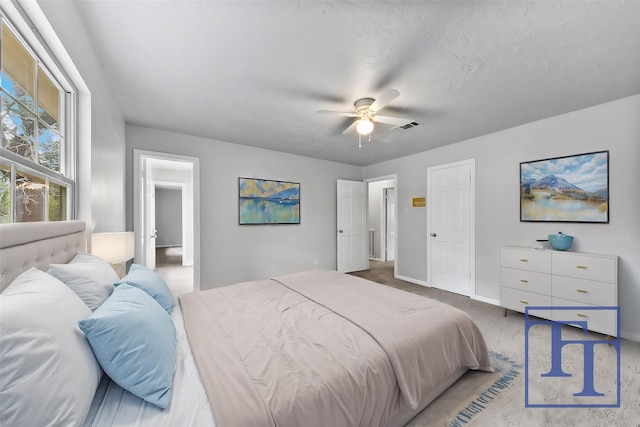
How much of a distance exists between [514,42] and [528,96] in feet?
3.38

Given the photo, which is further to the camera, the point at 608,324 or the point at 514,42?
the point at 608,324

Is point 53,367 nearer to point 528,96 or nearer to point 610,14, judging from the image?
point 610,14

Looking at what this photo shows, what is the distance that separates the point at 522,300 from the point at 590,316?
1.75 ft

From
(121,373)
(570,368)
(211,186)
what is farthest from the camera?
(211,186)

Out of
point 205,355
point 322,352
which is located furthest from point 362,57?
point 205,355

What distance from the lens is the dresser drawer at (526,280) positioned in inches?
106

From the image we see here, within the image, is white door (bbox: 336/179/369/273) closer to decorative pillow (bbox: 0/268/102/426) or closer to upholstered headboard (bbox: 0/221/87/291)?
upholstered headboard (bbox: 0/221/87/291)

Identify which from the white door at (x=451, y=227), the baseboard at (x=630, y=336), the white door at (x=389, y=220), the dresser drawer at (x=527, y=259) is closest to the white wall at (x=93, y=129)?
the dresser drawer at (x=527, y=259)

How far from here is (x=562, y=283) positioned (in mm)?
2574

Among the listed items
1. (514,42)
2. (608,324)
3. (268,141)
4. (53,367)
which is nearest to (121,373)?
(53,367)

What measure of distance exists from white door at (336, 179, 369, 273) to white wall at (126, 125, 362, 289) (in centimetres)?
16

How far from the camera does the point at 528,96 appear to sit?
240 centimetres

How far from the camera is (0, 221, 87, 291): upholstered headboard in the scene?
Answer: 0.87 metres

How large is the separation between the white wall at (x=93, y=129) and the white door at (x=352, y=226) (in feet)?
12.1
